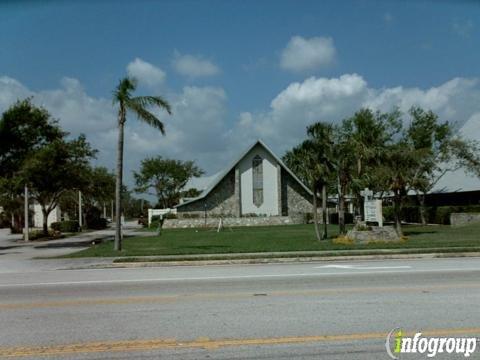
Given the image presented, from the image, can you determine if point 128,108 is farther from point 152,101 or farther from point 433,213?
point 433,213

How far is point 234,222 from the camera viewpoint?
193 ft

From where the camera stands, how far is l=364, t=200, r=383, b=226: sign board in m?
28.0

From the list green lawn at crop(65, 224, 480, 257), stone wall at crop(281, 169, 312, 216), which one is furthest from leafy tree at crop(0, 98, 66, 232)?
stone wall at crop(281, 169, 312, 216)

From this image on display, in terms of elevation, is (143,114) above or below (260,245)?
above

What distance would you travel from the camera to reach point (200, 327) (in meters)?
8.00

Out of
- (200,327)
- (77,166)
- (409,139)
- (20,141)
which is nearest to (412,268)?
(200,327)

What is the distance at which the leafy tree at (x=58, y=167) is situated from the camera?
2953 centimetres

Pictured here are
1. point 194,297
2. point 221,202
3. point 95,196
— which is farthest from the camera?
point 221,202

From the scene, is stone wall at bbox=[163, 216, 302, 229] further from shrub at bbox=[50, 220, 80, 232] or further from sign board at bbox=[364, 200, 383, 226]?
sign board at bbox=[364, 200, 383, 226]

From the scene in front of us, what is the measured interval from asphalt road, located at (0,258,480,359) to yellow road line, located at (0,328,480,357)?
12 mm

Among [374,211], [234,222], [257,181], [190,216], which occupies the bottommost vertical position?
[234,222]

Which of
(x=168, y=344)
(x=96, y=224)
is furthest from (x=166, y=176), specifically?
(x=168, y=344)

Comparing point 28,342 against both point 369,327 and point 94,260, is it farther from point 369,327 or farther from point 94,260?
point 94,260

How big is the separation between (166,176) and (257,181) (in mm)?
30084
